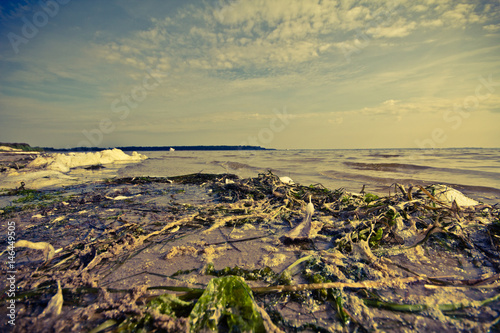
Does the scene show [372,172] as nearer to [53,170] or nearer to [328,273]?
[328,273]

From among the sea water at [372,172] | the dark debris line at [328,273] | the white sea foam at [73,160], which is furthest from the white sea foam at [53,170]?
the dark debris line at [328,273]

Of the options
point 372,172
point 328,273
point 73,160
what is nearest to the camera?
point 328,273

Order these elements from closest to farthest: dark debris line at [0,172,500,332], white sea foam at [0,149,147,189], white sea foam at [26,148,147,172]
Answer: dark debris line at [0,172,500,332] → white sea foam at [0,149,147,189] → white sea foam at [26,148,147,172]

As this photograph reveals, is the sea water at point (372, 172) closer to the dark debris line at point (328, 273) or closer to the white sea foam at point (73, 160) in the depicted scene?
the dark debris line at point (328, 273)

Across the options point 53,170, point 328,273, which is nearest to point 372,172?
point 328,273

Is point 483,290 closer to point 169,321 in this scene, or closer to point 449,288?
point 449,288

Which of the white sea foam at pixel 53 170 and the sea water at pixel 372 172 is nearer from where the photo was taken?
the sea water at pixel 372 172

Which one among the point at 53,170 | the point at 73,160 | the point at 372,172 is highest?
the point at 73,160

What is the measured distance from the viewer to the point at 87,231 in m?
2.50

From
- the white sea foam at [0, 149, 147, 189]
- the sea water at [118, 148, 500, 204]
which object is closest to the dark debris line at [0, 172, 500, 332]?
the sea water at [118, 148, 500, 204]

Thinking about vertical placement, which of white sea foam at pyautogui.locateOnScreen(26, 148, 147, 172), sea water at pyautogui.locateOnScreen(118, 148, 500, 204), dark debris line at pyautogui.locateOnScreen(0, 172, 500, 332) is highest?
white sea foam at pyautogui.locateOnScreen(26, 148, 147, 172)

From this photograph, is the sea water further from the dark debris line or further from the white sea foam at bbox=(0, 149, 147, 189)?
the white sea foam at bbox=(0, 149, 147, 189)

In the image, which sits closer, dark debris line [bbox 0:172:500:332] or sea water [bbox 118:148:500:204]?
dark debris line [bbox 0:172:500:332]

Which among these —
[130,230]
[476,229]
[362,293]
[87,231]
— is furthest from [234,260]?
[476,229]
